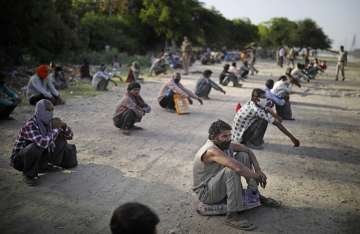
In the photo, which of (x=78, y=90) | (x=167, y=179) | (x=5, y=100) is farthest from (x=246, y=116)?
(x=78, y=90)

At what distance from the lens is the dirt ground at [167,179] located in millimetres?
4309

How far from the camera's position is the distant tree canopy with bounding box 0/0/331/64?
17.1 meters

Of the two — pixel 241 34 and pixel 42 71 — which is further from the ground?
pixel 241 34

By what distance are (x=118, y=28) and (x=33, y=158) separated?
31.7 m

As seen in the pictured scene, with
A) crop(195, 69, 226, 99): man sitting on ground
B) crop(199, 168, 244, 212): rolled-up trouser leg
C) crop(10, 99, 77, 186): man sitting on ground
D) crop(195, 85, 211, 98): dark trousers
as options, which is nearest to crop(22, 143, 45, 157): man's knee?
crop(10, 99, 77, 186): man sitting on ground

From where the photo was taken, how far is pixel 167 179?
18.3 ft

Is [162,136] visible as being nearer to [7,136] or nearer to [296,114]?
[7,136]

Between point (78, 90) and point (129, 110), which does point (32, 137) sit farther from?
point (78, 90)

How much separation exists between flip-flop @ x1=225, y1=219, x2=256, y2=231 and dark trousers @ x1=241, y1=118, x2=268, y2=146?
2971 mm

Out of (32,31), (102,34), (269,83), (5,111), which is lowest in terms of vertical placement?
(5,111)

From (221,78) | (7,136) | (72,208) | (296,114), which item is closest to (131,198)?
(72,208)

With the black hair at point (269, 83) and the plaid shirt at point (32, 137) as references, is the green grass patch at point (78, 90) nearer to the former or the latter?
the black hair at point (269, 83)

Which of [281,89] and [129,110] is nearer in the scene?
[129,110]

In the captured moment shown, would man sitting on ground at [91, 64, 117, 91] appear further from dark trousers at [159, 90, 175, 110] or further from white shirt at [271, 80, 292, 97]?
white shirt at [271, 80, 292, 97]
